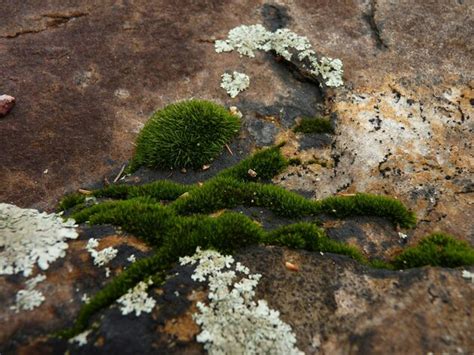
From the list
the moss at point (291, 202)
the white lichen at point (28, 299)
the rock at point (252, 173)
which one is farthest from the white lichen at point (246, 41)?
the white lichen at point (28, 299)

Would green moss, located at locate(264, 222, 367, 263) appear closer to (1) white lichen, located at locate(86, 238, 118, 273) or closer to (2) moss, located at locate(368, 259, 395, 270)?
(2) moss, located at locate(368, 259, 395, 270)

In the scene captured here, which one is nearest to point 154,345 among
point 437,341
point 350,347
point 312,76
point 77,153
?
point 350,347

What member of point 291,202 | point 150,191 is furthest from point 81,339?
point 291,202

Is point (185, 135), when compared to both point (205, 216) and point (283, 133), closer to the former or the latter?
point (283, 133)

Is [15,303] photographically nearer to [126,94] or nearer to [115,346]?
[115,346]

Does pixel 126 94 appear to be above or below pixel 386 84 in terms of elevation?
below
